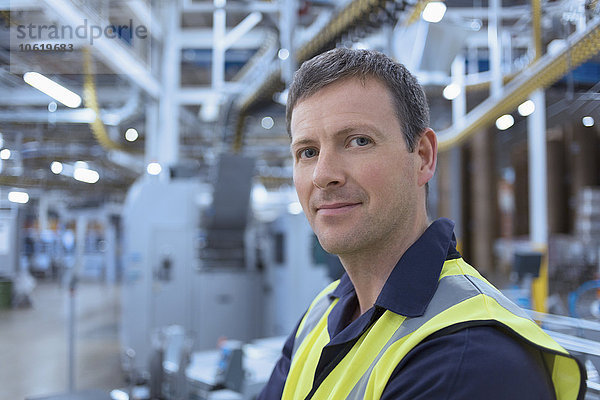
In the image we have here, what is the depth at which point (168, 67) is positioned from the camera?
914 centimetres

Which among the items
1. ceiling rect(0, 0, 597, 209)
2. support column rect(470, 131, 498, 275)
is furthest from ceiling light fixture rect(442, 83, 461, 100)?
support column rect(470, 131, 498, 275)

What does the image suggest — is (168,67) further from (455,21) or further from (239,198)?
(455,21)

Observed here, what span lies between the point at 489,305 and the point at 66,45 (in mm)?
1431

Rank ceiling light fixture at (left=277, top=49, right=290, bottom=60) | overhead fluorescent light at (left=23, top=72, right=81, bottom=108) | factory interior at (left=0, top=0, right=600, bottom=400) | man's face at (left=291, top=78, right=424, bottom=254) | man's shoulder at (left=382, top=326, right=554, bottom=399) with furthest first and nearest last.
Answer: ceiling light fixture at (left=277, top=49, right=290, bottom=60) → factory interior at (left=0, top=0, right=600, bottom=400) → overhead fluorescent light at (left=23, top=72, right=81, bottom=108) → man's face at (left=291, top=78, right=424, bottom=254) → man's shoulder at (left=382, top=326, right=554, bottom=399)

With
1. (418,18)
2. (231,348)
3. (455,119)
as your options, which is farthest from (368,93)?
(455,119)

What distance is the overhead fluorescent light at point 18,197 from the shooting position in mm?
1547

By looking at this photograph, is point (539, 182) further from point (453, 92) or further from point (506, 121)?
point (453, 92)

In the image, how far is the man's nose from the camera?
942 millimetres

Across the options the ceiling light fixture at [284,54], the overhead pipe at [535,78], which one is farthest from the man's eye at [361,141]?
the ceiling light fixture at [284,54]

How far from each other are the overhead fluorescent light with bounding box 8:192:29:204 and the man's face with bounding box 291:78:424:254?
3.63 ft

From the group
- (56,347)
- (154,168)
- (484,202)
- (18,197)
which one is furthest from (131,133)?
(484,202)

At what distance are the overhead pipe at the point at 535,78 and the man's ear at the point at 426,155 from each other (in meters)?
1.05

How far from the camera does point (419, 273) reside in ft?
3.00

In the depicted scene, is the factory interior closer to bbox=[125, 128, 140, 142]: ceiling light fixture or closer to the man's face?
bbox=[125, 128, 140, 142]: ceiling light fixture
